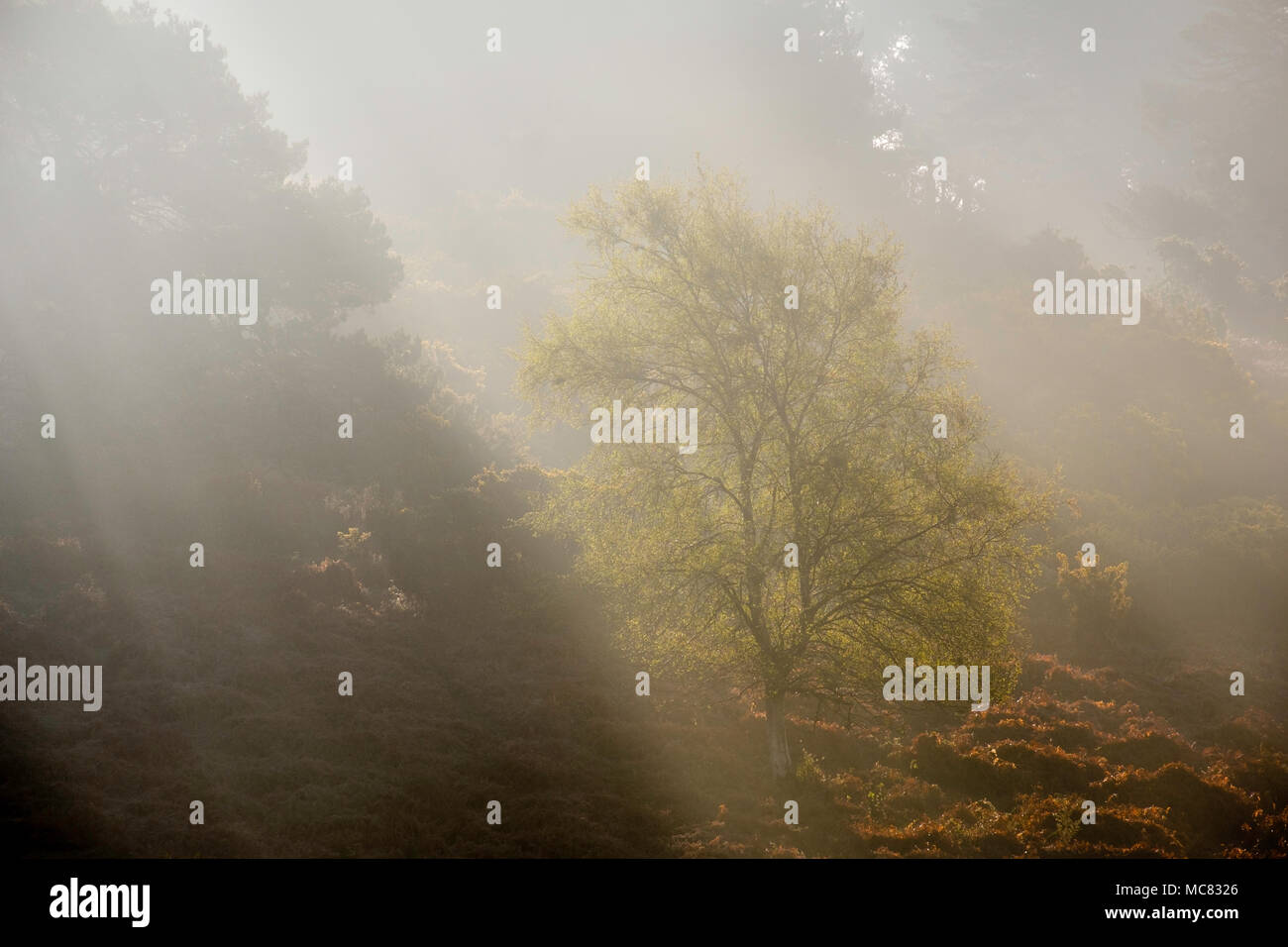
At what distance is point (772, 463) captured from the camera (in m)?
12.8

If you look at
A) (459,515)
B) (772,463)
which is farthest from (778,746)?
(459,515)

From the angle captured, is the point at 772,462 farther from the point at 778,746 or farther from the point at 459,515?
the point at 459,515

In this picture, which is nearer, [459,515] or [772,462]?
[772,462]

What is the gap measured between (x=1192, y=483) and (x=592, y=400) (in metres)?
28.1

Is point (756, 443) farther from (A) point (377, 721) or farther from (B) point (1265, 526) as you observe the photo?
(B) point (1265, 526)

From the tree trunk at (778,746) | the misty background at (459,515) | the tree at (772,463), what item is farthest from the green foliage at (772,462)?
the misty background at (459,515)

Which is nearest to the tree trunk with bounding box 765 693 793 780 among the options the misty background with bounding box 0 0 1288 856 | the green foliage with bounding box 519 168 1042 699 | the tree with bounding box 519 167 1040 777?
the tree with bounding box 519 167 1040 777

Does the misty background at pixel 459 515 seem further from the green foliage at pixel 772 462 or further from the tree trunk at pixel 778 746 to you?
the green foliage at pixel 772 462

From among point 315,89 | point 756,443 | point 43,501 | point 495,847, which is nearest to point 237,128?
point 43,501

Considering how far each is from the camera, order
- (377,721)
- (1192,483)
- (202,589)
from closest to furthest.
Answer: (377,721) < (202,589) < (1192,483)

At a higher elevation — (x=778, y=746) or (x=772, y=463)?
(x=772, y=463)

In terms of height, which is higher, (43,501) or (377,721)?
(43,501)

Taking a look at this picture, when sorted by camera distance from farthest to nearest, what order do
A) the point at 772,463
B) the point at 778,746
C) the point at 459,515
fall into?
the point at 459,515 → the point at 778,746 → the point at 772,463

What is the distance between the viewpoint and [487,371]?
3562 centimetres
